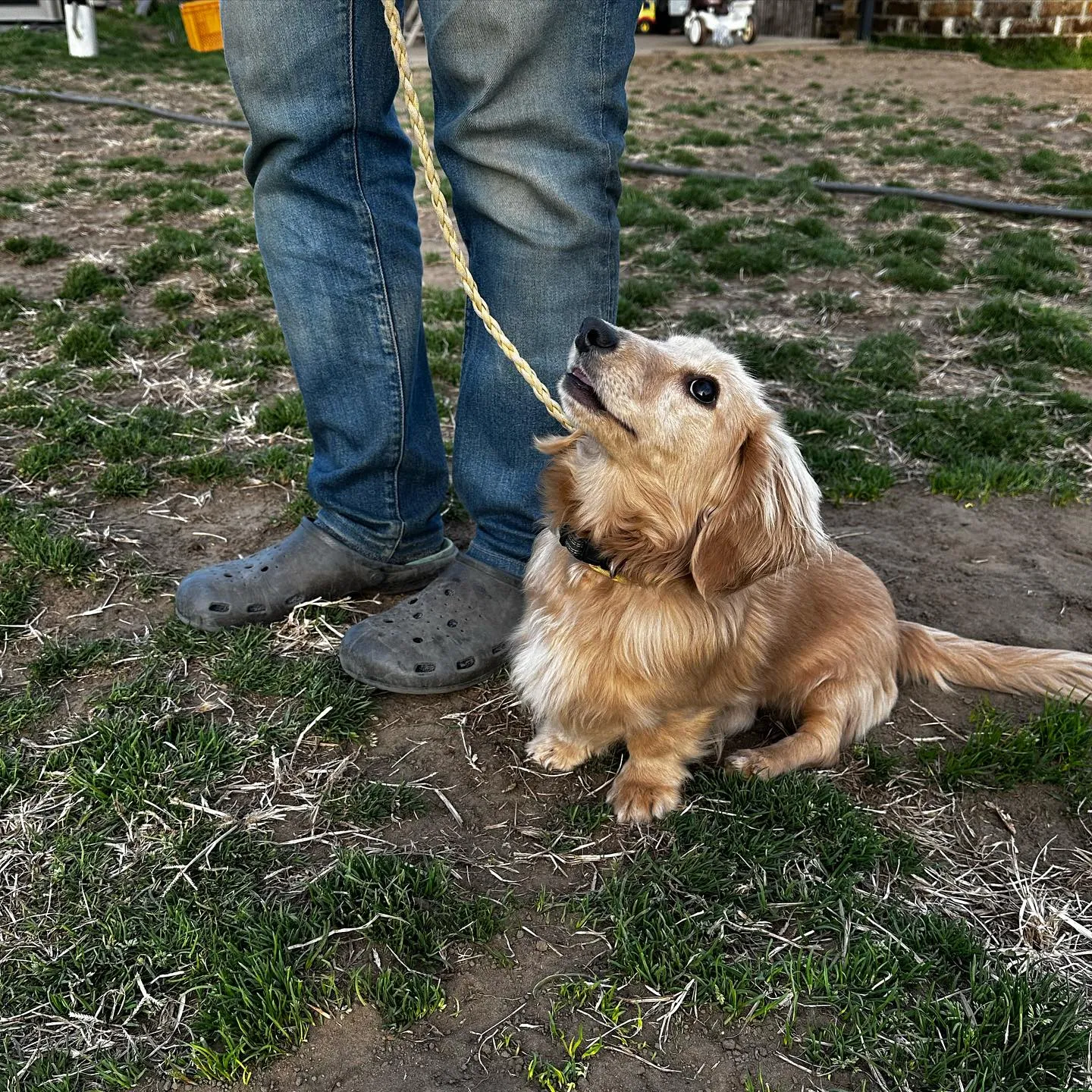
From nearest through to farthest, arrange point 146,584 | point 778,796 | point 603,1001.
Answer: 1. point 603,1001
2. point 778,796
3. point 146,584

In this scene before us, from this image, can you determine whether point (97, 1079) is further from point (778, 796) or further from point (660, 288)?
point (660, 288)

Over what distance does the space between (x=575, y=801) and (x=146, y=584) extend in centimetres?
152

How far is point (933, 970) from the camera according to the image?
1.81m

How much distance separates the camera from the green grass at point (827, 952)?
5.43 feet

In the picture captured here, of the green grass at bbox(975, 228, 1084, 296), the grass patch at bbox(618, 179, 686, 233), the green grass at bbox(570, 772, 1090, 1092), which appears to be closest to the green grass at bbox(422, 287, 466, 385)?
the grass patch at bbox(618, 179, 686, 233)

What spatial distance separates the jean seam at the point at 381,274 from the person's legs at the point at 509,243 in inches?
6.4

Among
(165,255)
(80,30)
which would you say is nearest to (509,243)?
(165,255)

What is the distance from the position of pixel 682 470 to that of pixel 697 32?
18279 mm

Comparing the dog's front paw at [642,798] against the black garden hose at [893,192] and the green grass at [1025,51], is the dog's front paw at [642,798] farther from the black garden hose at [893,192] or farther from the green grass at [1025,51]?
the green grass at [1025,51]

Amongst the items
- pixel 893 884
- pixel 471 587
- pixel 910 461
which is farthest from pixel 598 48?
pixel 910 461

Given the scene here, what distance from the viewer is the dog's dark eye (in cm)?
210

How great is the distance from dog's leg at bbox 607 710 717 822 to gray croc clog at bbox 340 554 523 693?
20.6 inches

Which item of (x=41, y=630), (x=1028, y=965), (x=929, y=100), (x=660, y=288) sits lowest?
(x=1028, y=965)

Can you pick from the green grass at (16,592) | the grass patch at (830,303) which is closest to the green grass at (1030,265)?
the grass patch at (830,303)
